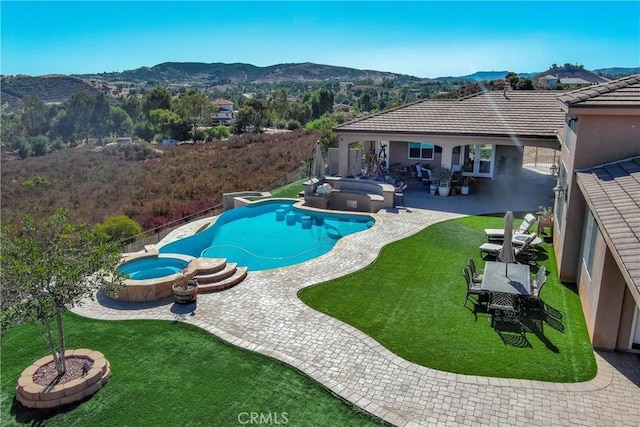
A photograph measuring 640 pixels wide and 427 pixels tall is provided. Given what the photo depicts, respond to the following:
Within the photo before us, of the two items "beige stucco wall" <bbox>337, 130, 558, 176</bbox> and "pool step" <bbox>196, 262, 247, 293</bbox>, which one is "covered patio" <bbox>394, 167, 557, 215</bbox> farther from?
"pool step" <bbox>196, 262, 247, 293</bbox>

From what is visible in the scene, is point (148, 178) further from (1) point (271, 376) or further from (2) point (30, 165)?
(1) point (271, 376)

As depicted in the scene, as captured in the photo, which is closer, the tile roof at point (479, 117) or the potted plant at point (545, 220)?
the potted plant at point (545, 220)

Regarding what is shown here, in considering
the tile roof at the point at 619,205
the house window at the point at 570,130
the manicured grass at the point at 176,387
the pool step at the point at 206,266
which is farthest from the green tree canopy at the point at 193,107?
the tile roof at the point at 619,205

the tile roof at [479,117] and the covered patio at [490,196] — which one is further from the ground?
the tile roof at [479,117]

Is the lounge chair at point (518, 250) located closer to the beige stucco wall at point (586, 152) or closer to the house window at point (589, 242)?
the beige stucco wall at point (586, 152)

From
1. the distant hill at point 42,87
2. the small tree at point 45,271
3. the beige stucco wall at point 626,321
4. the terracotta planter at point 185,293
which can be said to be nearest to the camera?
the small tree at point 45,271

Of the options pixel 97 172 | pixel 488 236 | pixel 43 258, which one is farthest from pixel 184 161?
pixel 43 258
